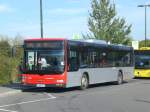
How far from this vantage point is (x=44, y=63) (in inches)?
953

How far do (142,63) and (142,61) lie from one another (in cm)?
20

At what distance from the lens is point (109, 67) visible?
30.3 meters

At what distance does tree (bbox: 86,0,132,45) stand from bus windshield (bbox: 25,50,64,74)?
2382cm

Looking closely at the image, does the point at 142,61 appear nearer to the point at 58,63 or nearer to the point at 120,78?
the point at 120,78

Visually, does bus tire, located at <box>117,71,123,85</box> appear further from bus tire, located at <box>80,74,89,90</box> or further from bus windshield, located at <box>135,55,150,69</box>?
bus windshield, located at <box>135,55,150,69</box>

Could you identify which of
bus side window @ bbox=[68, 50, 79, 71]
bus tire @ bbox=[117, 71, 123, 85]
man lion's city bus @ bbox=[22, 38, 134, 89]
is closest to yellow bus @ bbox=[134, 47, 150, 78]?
bus tire @ bbox=[117, 71, 123, 85]

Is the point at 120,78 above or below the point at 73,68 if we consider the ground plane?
below

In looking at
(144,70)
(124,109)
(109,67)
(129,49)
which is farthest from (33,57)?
(144,70)

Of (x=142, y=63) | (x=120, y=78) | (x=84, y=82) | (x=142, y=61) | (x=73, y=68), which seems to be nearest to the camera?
(x=73, y=68)

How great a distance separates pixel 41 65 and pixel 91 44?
4355 mm

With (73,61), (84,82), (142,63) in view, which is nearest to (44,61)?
(73,61)

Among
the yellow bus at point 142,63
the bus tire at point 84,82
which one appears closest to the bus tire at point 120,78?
the bus tire at point 84,82

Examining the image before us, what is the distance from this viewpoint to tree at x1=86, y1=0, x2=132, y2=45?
48.4 metres

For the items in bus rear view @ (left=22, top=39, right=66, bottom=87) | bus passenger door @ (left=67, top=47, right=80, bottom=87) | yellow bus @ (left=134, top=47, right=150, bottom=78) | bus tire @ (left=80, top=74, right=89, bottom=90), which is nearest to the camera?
bus rear view @ (left=22, top=39, right=66, bottom=87)
